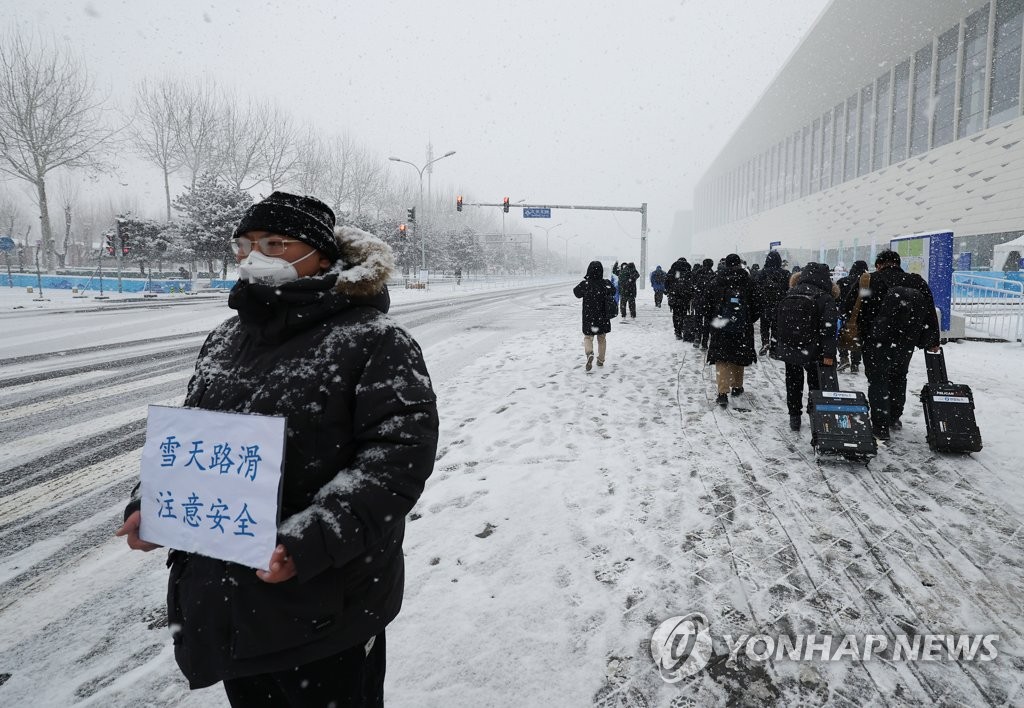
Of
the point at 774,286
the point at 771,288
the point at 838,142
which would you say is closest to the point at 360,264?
the point at 771,288

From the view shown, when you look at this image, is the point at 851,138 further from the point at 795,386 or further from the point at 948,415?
the point at 948,415

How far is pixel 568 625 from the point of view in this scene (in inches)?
110

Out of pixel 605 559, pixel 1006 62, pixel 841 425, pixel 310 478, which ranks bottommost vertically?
pixel 605 559

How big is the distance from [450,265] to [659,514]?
55.9m

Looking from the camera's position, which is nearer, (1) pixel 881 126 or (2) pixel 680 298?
(2) pixel 680 298

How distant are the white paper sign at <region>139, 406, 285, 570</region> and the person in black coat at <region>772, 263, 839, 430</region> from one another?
5.69m

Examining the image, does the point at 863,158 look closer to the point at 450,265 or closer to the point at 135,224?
the point at 450,265

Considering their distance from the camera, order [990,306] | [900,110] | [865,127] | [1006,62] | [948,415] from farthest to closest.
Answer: [865,127]
[900,110]
[1006,62]
[990,306]
[948,415]

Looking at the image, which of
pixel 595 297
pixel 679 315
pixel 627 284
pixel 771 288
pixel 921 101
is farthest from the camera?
pixel 921 101

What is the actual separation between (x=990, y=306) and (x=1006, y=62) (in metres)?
19.7

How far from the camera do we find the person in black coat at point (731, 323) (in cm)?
693

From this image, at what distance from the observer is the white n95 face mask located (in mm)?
1718

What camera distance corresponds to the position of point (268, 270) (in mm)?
1723

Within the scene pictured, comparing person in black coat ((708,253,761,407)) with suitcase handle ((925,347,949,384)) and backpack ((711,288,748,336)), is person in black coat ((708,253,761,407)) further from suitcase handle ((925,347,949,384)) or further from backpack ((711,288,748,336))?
suitcase handle ((925,347,949,384))
